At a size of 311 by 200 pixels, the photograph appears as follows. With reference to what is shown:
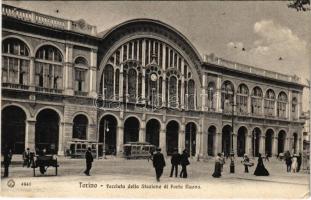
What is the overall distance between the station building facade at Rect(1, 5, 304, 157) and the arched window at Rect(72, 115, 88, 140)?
7 centimetres

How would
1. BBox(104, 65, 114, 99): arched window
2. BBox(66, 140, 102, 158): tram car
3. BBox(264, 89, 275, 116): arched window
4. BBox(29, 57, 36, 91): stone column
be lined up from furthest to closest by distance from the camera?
BBox(264, 89, 275, 116): arched window, BBox(104, 65, 114, 99): arched window, BBox(66, 140, 102, 158): tram car, BBox(29, 57, 36, 91): stone column

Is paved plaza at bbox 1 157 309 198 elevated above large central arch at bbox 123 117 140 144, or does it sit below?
below

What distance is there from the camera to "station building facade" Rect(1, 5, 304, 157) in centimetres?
2977

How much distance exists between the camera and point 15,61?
2922 centimetres

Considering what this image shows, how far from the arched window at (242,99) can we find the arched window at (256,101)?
780mm

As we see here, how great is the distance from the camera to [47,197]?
53.0ft

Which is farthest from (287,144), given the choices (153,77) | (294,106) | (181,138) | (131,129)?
(131,129)

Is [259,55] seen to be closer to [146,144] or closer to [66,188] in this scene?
[146,144]

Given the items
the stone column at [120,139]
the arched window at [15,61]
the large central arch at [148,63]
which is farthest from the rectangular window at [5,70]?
the stone column at [120,139]

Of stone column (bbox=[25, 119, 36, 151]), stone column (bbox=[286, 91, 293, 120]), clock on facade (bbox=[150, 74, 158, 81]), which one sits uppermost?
clock on facade (bbox=[150, 74, 158, 81])

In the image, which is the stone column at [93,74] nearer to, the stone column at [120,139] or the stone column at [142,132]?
the stone column at [120,139]

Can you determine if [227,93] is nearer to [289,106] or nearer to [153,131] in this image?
[289,106]

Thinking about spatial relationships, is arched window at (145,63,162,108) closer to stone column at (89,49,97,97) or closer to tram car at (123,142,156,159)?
tram car at (123,142,156,159)

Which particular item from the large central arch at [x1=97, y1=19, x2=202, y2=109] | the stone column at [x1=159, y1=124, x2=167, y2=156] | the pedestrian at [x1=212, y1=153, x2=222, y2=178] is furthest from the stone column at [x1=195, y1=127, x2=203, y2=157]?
the pedestrian at [x1=212, y1=153, x2=222, y2=178]
